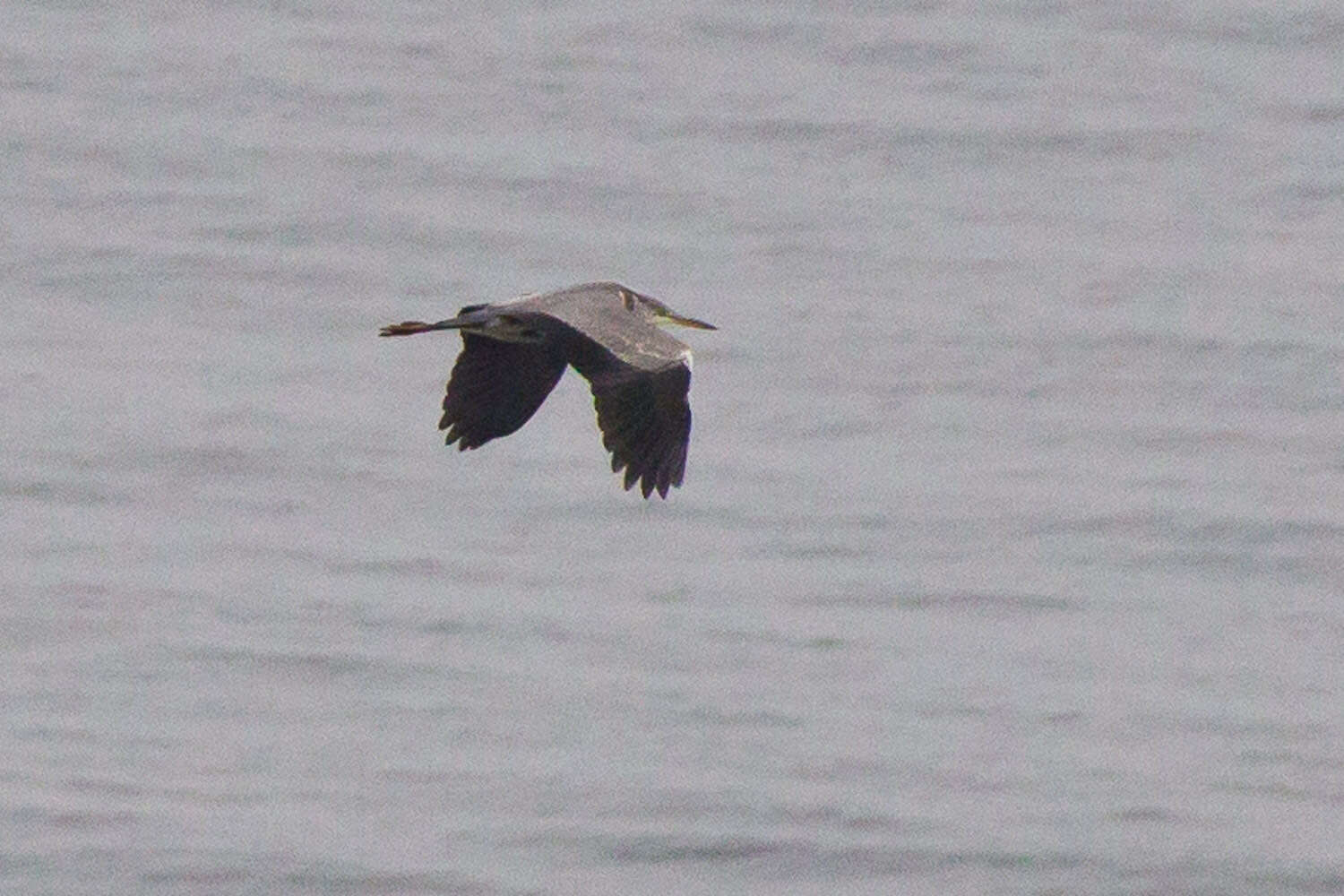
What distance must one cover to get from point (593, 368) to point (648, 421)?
0.74 ft

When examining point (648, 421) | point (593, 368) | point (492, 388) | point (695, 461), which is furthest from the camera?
point (695, 461)

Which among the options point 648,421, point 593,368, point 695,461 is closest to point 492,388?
point 593,368

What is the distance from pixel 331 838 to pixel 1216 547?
415 cm

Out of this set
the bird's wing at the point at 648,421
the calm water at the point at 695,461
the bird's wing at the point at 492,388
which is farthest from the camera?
the calm water at the point at 695,461

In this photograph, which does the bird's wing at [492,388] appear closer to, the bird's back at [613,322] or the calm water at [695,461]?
the bird's back at [613,322]

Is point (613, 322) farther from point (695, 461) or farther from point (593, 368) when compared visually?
point (695, 461)

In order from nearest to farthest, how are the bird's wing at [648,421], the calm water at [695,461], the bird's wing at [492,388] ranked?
the bird's wing at [648,421]
the bird's wing at [492,388]
the calm water at [695,461]

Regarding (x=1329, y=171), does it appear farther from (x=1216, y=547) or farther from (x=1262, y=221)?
(x=1216, y=547)

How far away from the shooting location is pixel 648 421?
7.63 m

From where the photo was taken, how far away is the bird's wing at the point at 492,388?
8.45m

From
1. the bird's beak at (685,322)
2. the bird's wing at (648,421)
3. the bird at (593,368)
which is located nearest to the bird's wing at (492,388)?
the bird at (593,368)

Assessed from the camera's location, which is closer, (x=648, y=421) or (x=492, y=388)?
(x=648, y=421)

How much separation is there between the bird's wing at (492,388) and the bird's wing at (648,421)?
79cm

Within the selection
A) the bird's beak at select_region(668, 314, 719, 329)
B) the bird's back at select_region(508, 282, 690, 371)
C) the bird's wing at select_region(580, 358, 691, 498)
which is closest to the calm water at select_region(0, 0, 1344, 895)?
the bird's beak at select_region(668, 314, 719, 329)
